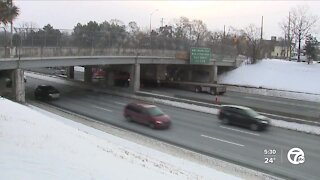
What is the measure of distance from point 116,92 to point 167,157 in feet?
104

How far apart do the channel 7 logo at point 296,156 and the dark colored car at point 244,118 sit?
5.00m

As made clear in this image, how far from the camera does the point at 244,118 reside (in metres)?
29.3

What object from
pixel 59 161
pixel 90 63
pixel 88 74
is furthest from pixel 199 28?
pixel 59 161

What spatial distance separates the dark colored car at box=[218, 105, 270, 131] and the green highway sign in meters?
31.1

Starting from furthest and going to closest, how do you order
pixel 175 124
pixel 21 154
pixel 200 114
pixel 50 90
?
pixel 50 90, pixel 200 114, pixel 175 124, pixel 21 154

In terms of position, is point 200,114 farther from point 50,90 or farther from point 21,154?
point 21,154

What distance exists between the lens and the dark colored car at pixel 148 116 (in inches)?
1121

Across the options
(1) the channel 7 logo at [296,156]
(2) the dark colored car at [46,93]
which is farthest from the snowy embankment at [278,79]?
(1) the channel 7 logo at [296,156]

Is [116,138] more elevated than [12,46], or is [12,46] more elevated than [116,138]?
[12,46]

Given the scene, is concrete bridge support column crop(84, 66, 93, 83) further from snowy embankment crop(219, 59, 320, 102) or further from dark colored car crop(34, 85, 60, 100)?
snowy embankment crop(219, 59, 320, 102)

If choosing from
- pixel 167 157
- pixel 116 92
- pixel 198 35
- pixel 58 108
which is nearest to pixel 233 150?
pixel 167 157

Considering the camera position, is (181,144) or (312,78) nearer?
(181,144)

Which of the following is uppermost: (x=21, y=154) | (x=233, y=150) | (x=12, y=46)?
(x=12, y=46)

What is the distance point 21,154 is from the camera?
11.6 metres
